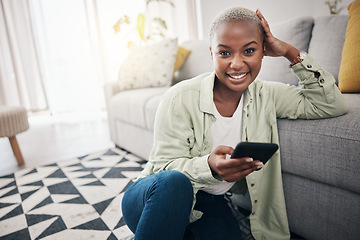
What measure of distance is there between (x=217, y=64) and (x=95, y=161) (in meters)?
1.46

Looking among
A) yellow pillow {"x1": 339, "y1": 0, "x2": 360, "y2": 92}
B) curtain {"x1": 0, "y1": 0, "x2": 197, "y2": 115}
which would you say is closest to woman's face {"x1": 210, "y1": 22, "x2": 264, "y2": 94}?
yellow pillow {"x1": 339, "y1": 0, "x2": 360, "y2": 92}

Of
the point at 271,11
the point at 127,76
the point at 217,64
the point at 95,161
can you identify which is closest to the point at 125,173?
the point at 95,161

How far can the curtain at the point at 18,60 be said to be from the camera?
3.52m

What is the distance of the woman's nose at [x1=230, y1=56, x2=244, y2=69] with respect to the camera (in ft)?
2.26

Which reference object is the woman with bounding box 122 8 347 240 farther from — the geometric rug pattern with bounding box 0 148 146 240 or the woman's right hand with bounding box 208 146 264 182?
the geometric rug pattern with bounding box 0 148 146 240

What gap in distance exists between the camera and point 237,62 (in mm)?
690

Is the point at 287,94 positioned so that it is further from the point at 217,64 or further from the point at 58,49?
the point at 58,49

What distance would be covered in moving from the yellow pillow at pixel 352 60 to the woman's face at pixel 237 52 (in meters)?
0.52

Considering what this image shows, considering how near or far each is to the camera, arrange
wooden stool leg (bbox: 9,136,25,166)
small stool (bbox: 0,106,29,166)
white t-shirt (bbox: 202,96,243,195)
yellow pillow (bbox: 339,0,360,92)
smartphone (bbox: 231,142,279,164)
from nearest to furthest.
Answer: smartphone (bbox: 231,142,279,164)
white t-shirt (bbox: 202,96,243,195)
yellow pillow (bbox: 339,0,360,92)
small stool (bbox: 0,106,29,166)
wooden stool leg (bbox: 9,136,25,166)

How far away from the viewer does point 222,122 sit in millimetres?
807

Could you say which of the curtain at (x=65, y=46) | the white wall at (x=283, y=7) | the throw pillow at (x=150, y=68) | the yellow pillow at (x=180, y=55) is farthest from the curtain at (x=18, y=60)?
the white wall at (x=283, y=7)

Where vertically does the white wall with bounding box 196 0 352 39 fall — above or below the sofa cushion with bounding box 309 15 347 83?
above

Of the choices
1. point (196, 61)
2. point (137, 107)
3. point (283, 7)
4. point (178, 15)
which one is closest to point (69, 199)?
point (137, 107)

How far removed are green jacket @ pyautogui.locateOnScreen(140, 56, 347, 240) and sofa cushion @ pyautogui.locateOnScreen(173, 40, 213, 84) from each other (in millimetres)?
1116
